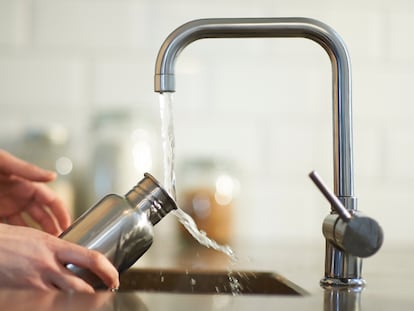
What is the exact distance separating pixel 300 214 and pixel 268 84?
0.92 ft

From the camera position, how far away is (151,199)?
31.4 inches

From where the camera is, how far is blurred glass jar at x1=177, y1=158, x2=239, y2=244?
1.49 m

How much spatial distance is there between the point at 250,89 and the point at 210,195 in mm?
257

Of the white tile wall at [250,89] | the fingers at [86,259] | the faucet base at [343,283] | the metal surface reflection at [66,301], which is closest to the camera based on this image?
the metal surface reflection at [66,301]

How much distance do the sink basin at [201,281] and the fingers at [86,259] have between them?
29cm

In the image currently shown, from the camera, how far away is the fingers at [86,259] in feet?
2.31

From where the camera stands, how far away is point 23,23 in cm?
160

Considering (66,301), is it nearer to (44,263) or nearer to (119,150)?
(44,263)

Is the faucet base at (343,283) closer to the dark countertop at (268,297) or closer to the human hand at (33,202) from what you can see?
the dark countertop at (268,297)

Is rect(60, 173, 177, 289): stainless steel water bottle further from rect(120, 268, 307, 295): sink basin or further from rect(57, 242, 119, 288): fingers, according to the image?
rect(120, 268, 307, 295): sink basin

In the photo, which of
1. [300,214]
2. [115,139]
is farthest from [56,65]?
A: [300,214]

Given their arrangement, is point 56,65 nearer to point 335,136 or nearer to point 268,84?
point 268,84

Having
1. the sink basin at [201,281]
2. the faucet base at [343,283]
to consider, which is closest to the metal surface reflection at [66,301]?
the faucet base at [343,283]

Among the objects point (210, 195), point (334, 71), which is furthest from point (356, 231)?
point (210, 195)
